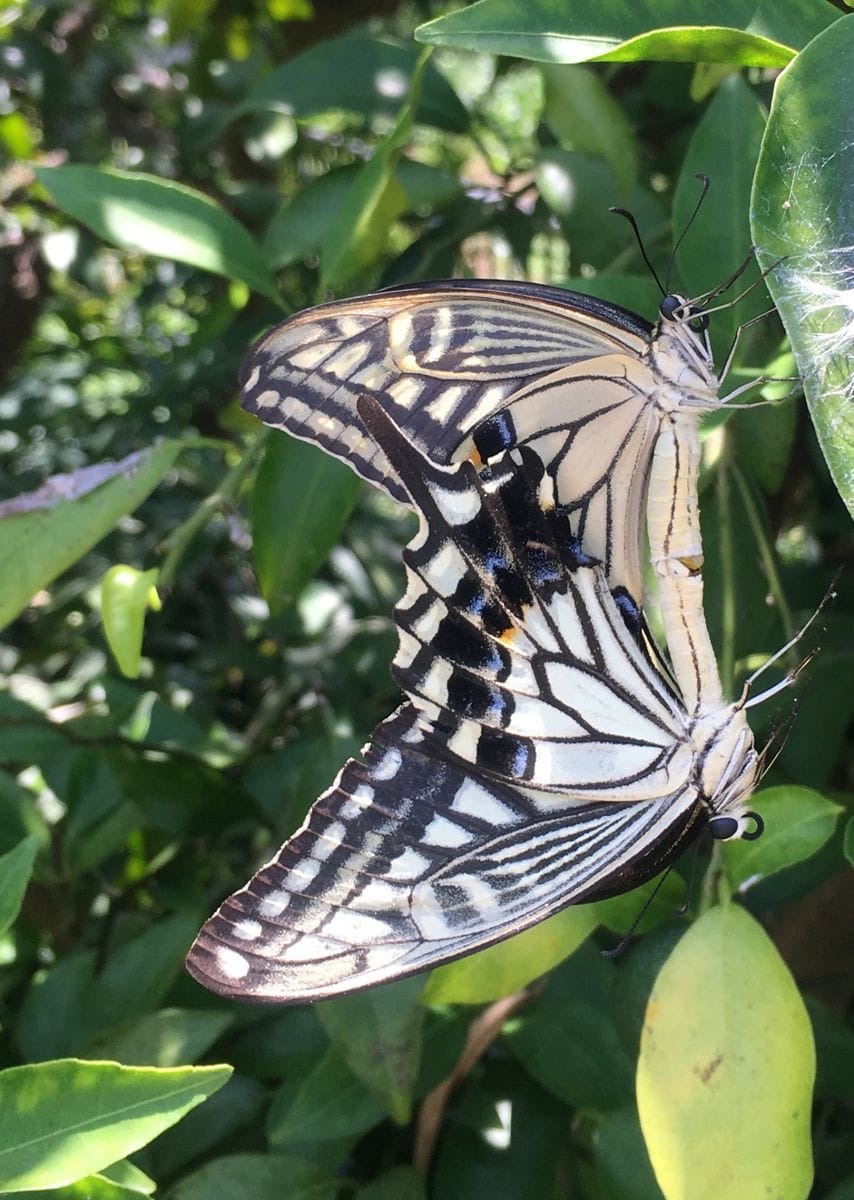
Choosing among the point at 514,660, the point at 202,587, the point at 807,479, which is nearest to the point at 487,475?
the point at 514,660

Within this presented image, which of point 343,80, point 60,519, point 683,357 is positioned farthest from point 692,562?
point 343,80

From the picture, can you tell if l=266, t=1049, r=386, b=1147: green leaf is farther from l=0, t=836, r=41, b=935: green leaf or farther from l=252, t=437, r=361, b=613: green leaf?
l=252, t=437, r=361, b=613: green leaf

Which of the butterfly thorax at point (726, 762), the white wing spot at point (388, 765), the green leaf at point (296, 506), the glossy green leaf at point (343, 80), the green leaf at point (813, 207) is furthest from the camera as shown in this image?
the glossy green leaf at point (343, 80)

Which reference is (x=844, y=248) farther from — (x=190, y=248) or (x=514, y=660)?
Answer: (x=190, y=248)

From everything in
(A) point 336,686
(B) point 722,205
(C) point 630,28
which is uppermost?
(C) point 630,28

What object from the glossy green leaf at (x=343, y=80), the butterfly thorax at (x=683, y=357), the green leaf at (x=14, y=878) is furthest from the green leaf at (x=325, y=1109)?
the glossy green leaf at (x=343, y=80)

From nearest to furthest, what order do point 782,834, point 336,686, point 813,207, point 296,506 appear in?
point 813,207, point 782,834, point 296,506, point 336,686

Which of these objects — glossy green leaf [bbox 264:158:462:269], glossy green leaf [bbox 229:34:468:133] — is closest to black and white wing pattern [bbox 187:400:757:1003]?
glossy green leaf [bbox 264:158:462:269]

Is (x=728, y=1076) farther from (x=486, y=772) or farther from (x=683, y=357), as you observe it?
(x=683, y=357)

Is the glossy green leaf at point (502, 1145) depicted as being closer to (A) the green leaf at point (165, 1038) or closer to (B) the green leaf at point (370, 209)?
(A) the green leaf at point (165, 1038)
